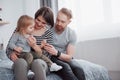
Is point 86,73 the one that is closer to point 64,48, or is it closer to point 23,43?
point 64,48

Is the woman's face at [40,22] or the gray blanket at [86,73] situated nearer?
the gray blanket at [86,73]

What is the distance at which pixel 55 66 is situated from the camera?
1.70m

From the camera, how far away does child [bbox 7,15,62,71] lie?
5.54 feet

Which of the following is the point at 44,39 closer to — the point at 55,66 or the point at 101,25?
the point at 55,66

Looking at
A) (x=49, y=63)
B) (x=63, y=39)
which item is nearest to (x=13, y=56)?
(x=49, y=63)

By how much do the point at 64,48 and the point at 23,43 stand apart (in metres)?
0.37

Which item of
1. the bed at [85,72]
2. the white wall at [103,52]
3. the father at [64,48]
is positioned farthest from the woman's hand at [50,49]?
the white wall at [103,52]

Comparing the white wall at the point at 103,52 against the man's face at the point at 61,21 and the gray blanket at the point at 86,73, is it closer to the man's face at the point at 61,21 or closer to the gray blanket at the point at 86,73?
the gray blanket at the point at 86,73

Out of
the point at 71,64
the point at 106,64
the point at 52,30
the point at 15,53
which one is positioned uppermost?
the point at 52,30

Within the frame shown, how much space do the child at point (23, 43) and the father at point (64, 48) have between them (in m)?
0.08

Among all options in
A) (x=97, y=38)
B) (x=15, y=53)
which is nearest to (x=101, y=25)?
(x=97, y=38)

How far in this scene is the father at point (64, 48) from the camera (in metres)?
1.77

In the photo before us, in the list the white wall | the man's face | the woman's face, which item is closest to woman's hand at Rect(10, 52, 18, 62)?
the woman's face

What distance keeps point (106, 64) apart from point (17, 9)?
1.82 metres
